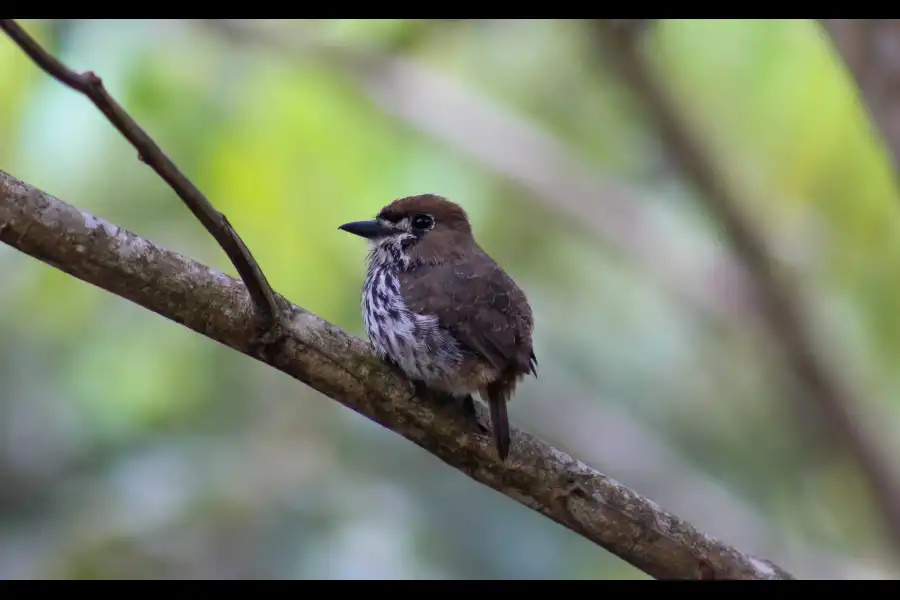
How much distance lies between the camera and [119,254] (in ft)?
6.06

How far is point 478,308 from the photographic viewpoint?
94.5 inches

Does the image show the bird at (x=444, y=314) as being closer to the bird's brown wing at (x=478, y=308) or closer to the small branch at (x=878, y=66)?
the bird's brown wing at (x=478, y=308)

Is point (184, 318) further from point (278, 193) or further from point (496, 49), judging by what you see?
point (496, 49)

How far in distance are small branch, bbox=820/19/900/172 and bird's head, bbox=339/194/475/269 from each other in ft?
3.51

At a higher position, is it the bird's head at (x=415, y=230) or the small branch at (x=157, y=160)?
the bird's head at (x=415, y=230)

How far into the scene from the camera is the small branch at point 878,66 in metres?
2.54

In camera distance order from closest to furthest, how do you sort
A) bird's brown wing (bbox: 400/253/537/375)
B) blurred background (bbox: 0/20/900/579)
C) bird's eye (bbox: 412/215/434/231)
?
bird's brown wing (bbox: 400/253/537/375), bird's eye (bbox: 412/215/434/231), blurred background (bbox: 0/20/900/579)

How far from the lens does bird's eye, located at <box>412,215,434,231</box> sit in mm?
2854

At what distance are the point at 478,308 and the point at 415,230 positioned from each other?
514 mm

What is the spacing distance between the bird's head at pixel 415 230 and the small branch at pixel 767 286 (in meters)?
1.03

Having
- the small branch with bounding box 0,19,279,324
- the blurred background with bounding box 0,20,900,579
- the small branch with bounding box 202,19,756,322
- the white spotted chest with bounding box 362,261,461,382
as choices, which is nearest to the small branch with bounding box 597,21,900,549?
the blurred background with bounding box 0,20,900,579

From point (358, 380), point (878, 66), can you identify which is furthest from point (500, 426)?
point (878, 66)

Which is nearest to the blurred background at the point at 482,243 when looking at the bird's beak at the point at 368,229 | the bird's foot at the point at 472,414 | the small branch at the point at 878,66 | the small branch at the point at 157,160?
the small branch at the point at 878,66

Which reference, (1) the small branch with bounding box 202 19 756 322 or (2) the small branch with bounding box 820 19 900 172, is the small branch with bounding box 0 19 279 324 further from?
(1) the small branch with bounding box 202 19 756 322
